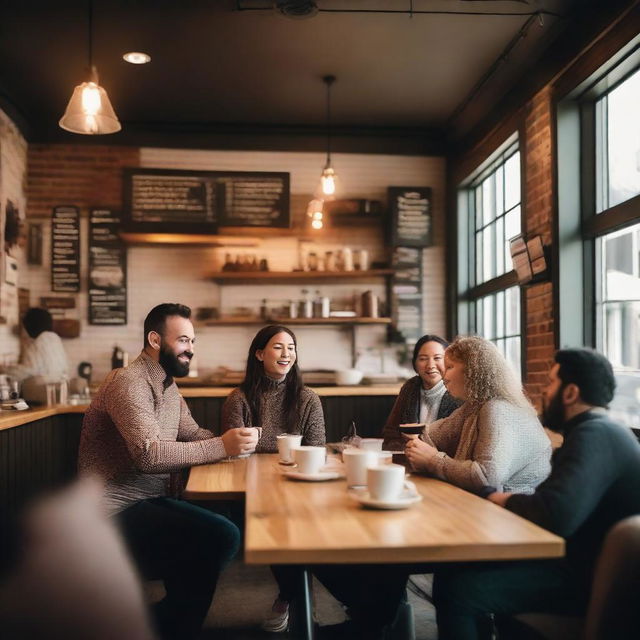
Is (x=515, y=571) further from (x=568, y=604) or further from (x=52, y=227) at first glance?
(x=52, y=227)

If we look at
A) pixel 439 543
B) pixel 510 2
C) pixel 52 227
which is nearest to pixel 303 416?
pixel 439 543

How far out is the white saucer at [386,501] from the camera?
6.06ft

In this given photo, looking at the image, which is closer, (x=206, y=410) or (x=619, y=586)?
(x=619, y=586)

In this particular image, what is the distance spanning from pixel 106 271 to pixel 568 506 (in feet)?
16.9

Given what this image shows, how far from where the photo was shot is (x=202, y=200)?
6141mm

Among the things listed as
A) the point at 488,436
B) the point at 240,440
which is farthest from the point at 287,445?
the point at 488,436

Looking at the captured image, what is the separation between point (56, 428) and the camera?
468cm

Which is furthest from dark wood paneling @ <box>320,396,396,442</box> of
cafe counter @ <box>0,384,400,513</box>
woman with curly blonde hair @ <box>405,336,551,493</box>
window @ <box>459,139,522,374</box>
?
woman with curly blonde hair @ <box>405,336,551,493</box>

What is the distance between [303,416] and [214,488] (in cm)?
123

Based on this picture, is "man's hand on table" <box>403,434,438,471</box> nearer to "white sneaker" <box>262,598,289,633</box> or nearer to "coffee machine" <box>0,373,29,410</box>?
"white sneaker" <box>262,598,289,633</box>

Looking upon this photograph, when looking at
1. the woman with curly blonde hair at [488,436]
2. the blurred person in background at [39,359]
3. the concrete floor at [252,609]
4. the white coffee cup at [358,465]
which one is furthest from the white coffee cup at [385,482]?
the blurred person in background at [39,359]

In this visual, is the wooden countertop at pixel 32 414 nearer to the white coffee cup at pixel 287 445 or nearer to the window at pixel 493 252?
the white coffee cup at pixel 287 445

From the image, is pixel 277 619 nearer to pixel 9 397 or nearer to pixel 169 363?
pixel 169 363

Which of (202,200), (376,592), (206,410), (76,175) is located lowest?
(376,592)
